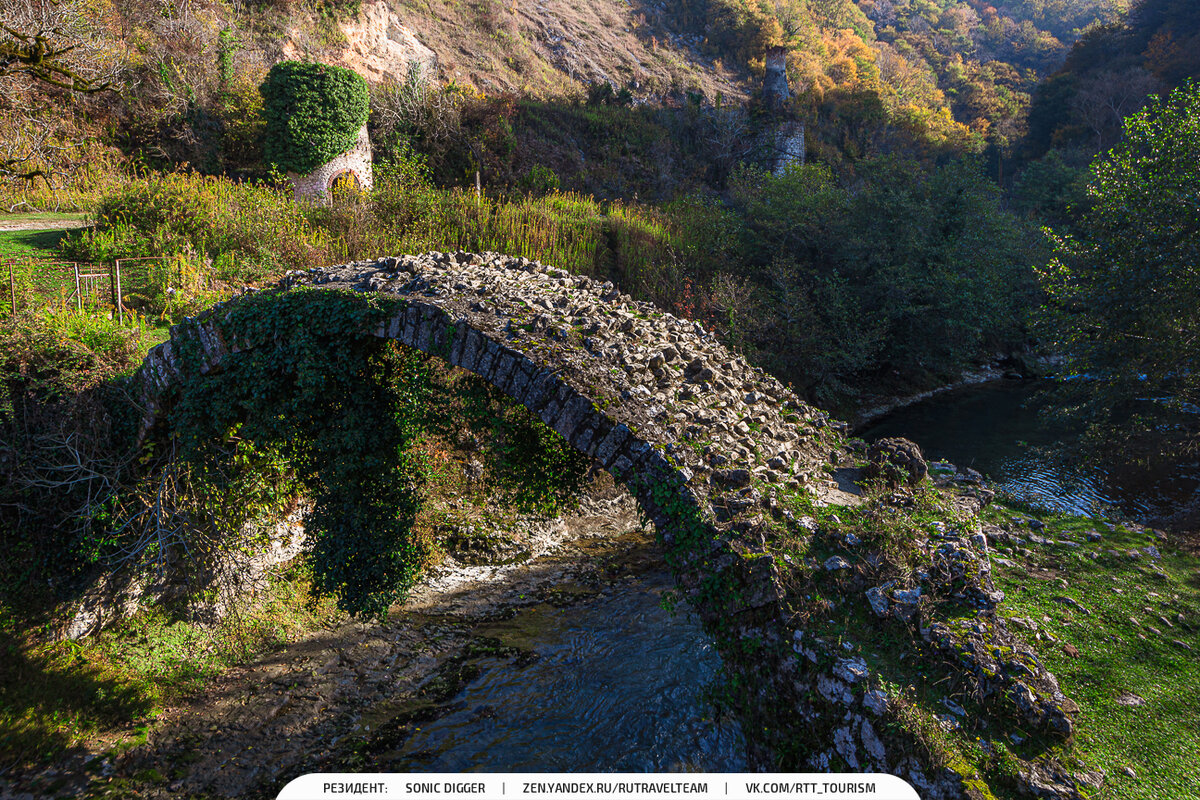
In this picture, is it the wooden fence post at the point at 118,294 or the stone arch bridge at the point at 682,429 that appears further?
the wooden fence post at the point at 118,294

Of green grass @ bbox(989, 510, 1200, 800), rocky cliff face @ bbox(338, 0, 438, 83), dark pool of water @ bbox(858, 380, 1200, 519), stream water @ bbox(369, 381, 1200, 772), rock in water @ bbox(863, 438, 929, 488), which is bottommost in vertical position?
stream water @ bbox(369, 381, 1200, 772)

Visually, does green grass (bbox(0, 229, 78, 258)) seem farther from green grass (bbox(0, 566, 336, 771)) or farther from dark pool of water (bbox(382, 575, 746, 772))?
dark pool of water (bbox(382, 575, 746, 772))

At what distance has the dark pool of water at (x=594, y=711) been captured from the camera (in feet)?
20.6

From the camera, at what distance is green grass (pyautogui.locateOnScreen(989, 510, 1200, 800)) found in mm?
4391

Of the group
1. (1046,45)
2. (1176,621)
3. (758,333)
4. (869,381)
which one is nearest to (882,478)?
(1176,621)

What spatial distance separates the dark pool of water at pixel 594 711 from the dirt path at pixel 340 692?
1.28 feet

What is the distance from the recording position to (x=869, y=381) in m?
17.8

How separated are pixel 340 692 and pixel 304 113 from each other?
13.7 m

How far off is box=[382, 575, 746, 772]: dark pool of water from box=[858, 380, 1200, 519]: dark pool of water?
21.9 feet

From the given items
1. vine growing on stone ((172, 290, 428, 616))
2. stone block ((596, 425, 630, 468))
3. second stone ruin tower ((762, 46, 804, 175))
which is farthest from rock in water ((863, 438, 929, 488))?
second stone ruin tower ((762, 46, 804, 175))

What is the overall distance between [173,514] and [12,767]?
8.90 ft

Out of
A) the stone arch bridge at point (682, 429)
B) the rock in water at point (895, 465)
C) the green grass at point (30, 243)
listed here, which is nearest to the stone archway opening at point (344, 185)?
the green grass at point (30, 243)

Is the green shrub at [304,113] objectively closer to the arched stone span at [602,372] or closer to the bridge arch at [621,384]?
the arched stone span at [602,372]

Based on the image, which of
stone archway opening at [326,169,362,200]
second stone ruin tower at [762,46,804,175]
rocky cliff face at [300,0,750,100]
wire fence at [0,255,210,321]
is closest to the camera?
wire fence at [0,255,210,321]
